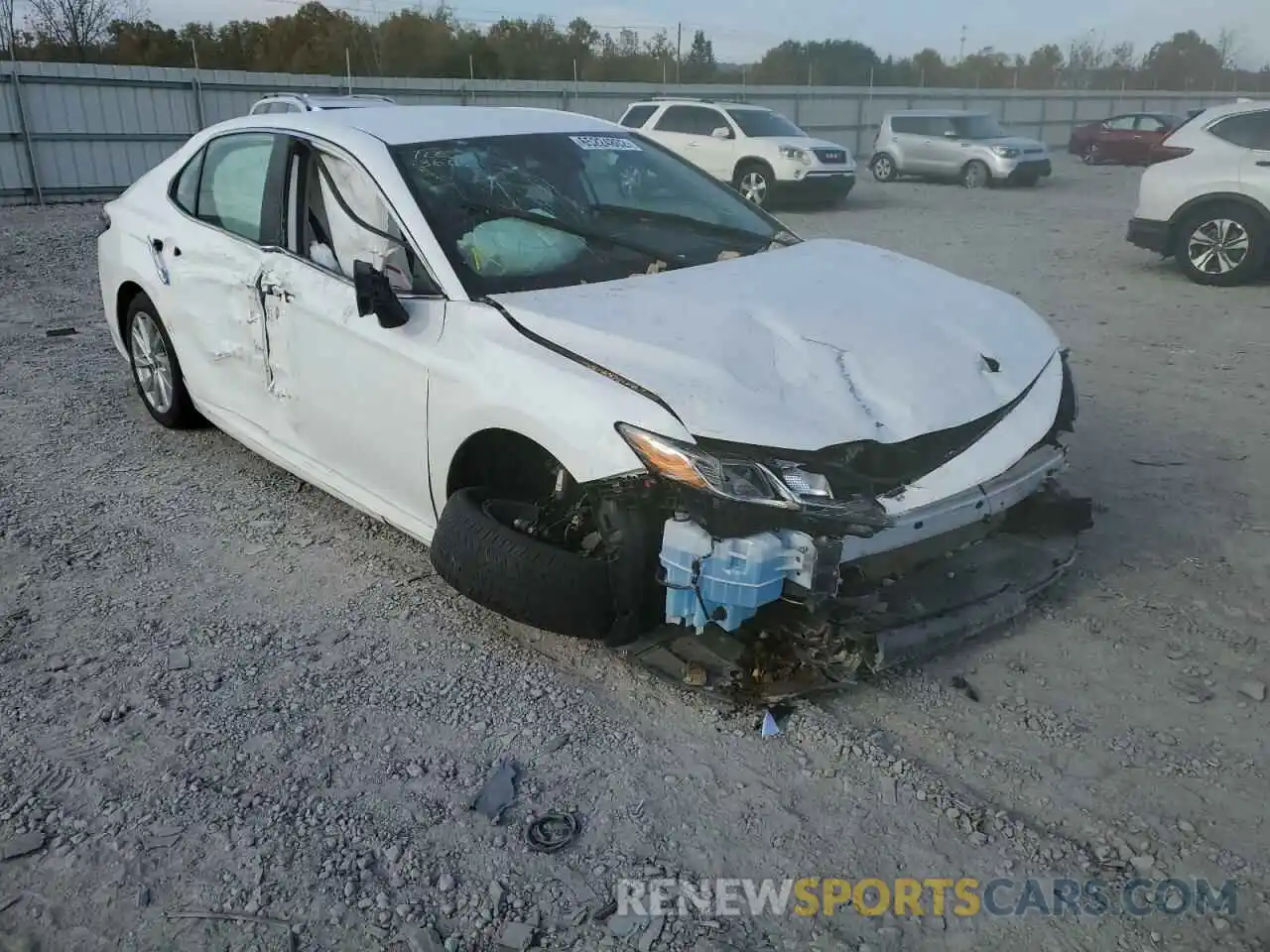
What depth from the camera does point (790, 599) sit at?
118 inches

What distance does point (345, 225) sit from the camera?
3986mm

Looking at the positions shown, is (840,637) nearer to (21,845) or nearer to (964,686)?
(964,686)

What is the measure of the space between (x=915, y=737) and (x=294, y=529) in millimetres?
2785

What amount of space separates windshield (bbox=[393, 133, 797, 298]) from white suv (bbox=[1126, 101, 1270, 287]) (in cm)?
742

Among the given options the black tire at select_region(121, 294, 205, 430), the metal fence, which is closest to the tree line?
the metal fence

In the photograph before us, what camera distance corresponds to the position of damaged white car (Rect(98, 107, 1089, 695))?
9.67 feet

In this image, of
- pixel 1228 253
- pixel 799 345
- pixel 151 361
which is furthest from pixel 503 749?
pixel 1228 253

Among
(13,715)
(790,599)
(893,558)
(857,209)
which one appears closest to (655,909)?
(790,599)

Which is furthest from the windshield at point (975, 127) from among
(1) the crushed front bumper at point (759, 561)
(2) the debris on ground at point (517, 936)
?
(2) the debris on ground at point (517, 936)

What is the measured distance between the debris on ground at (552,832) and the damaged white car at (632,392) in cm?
63

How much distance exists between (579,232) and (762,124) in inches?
587

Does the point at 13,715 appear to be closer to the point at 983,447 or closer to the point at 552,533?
the point at 552,533

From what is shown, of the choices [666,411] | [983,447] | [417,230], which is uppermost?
[417,230]

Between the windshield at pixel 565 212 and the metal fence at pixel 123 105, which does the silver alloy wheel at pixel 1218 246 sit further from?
the metal fence at pixel 123 105
